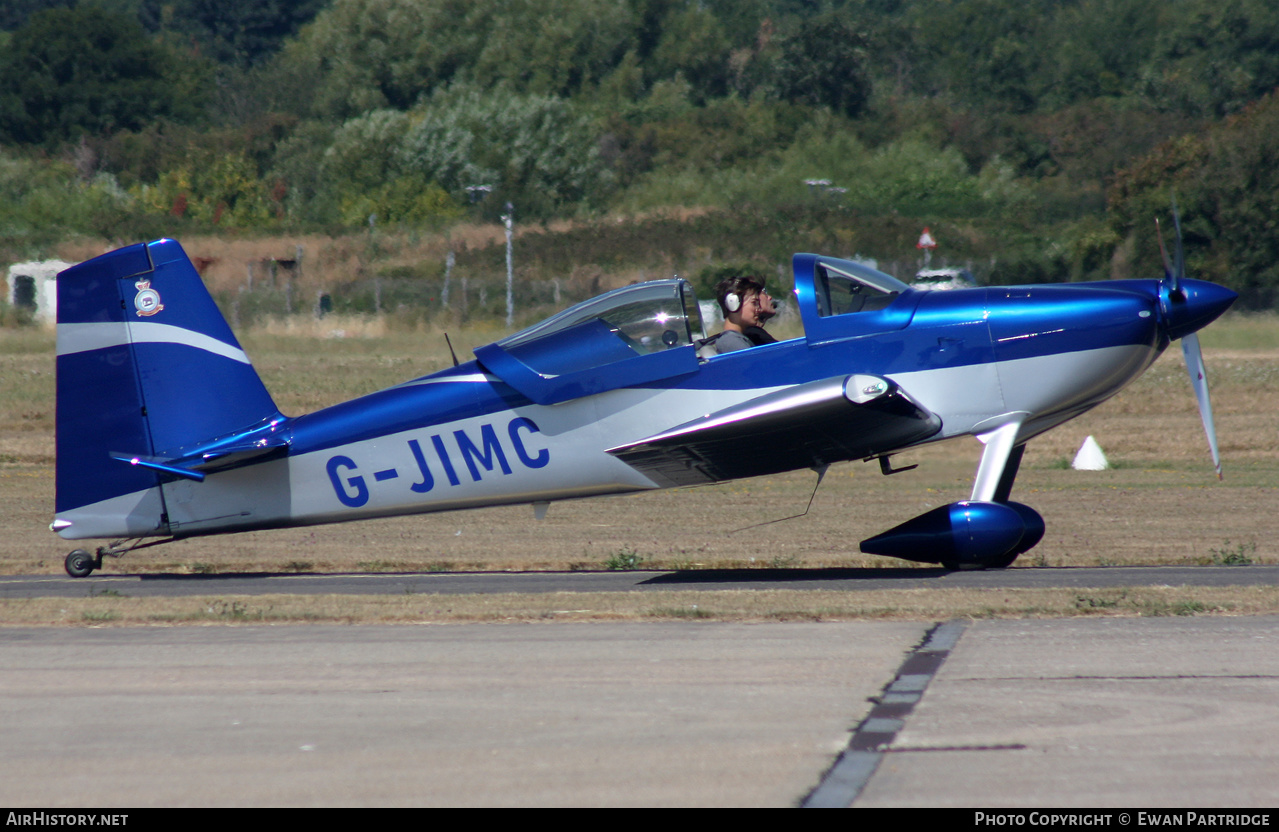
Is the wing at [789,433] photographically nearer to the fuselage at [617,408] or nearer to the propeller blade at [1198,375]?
the fuselage at [617,408]

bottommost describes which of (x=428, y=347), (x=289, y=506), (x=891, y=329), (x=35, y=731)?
(x=428, y=347)

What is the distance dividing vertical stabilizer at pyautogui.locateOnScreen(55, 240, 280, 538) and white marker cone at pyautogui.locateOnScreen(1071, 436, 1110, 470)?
40.6ft

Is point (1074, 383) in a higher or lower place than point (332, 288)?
higher

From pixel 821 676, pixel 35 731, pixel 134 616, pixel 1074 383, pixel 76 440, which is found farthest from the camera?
pixel 76 440

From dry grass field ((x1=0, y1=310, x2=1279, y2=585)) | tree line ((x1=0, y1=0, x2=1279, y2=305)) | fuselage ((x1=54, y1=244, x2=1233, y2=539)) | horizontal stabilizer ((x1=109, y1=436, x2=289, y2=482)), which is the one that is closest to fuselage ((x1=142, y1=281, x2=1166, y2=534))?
fuselage ((x1=54, y1=244, x2=1233, y2=539))

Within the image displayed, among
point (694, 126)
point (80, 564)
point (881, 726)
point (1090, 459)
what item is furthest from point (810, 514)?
point (694, 126)

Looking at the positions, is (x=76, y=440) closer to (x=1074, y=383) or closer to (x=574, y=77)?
(x=1074, y=383)

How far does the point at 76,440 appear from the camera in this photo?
1059 cm

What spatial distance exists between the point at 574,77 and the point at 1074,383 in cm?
7174

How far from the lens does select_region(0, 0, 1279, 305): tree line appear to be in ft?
136

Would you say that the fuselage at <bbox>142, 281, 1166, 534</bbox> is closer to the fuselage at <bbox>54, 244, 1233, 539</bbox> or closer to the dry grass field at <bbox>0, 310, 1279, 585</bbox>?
the fuselage at <bbox>54, 244, 1233, 539</bbox>

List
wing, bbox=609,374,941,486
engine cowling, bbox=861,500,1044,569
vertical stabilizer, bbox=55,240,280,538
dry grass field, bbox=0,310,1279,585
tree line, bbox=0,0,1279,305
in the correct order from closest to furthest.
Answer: wing, bbox=609,374,941,486, engine cowling, bbox=861,500,1044,569, vertical stabilizer, bbox=55,240,280,538, dry grass field, bbox=0,310,1279,585, tree line, bbox=0,0,1279,305

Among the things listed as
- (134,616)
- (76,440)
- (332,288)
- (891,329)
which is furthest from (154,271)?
(332,288)

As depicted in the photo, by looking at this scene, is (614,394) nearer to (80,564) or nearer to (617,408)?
(617,408)
